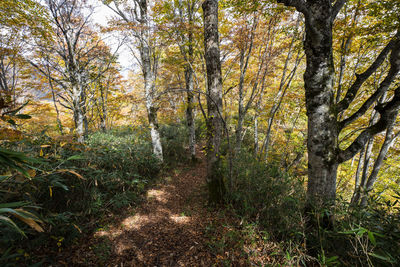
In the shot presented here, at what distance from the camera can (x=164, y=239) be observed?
3.20 meters

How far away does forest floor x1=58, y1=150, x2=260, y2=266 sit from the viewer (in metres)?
2.62

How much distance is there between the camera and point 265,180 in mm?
3758

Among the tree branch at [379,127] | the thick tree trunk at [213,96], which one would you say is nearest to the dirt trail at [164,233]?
the thick tree trunk at [213,96]

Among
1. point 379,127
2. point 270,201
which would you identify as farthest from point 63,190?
point 379,127

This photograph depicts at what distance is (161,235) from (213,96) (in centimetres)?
347

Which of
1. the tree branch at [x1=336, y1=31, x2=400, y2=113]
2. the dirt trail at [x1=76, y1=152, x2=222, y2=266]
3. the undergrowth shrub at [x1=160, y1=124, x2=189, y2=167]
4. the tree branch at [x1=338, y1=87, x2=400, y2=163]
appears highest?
the tree branch at [x1=336, y1=31, x2=400, y2=113]

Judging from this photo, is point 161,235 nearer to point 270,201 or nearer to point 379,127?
point 270,201

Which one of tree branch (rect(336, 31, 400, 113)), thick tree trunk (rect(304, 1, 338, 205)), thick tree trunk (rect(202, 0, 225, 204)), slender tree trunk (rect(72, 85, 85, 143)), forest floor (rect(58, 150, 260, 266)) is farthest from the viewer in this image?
slender tree trunk (rect(72, 85, 85, 143))

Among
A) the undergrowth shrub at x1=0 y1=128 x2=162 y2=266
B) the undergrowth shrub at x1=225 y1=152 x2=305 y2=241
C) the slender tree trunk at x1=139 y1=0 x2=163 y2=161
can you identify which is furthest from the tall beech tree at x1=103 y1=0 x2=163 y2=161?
the undergrowth shrub at x1=225 y1=152 x2=305 y2=241

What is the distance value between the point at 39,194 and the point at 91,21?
6955 millimetres

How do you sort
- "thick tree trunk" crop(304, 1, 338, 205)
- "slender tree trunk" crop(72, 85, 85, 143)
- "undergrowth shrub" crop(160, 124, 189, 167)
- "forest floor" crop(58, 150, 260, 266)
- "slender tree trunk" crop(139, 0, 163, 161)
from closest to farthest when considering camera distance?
"thick tree trunk" crop(304, 1, 338, 205) < "forest floor" crop(58, 150, 260, 266) < "slender tree trunk" crop(72, 85, 85, 143) < "slender tree trunk" crop(139, 0, 163, 161) < "undergrowth shrub" crop(160, 124, 189, 167)

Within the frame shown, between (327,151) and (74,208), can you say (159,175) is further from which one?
(327,151)

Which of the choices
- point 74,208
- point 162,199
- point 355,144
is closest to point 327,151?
point 355,144

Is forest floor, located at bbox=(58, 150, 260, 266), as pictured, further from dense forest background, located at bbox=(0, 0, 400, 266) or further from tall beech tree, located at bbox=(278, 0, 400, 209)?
tall beech tree, located at bbox=(278, 0, 400, 209)
